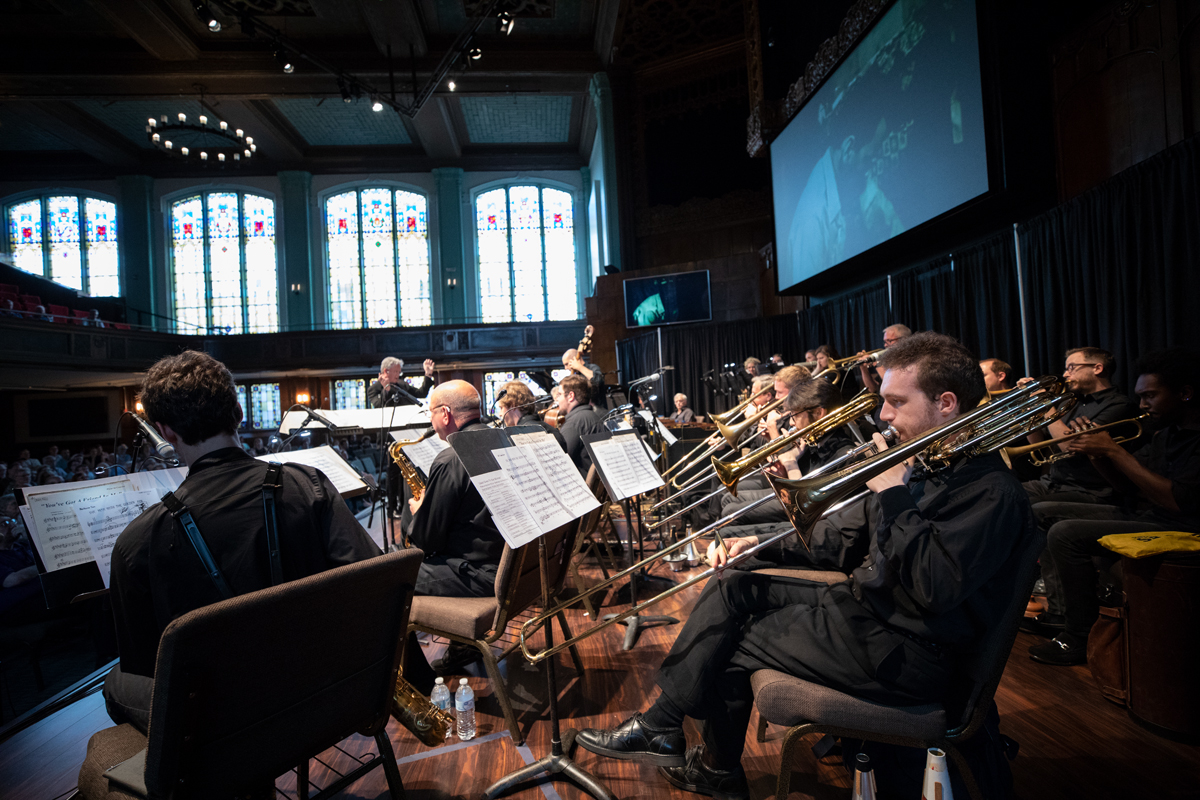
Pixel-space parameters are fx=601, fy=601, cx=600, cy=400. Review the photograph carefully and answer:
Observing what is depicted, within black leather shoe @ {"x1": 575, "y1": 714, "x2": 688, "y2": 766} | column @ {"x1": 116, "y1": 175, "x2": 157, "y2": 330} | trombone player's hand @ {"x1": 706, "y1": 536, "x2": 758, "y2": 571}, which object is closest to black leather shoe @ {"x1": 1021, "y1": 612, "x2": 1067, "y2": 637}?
trombone player's hand @ {"x1": 706, "y1": 536, "x2": 758, "y2": 571}

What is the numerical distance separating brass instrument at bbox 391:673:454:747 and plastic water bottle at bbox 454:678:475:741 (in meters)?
0.39

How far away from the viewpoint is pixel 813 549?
2.45 metres

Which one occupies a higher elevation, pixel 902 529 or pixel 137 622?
pixel 902 529

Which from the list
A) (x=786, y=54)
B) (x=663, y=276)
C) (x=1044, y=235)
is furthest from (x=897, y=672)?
(x=663, y=276)

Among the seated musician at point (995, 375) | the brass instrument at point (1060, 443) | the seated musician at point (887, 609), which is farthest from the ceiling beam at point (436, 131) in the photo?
the seated musician at point (887, 609)

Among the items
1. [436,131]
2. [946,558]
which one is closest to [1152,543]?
[946,558]

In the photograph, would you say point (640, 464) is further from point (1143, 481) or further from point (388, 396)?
point (388, 396)

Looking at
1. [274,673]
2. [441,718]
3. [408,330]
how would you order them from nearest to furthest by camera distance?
[274,673], [441,718], [408,330]

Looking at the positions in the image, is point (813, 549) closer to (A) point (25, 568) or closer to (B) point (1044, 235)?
(A) point (25, 568)

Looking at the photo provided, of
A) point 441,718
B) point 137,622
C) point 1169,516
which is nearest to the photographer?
point 137,622

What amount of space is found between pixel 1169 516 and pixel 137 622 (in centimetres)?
391

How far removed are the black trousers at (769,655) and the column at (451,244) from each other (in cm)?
1622

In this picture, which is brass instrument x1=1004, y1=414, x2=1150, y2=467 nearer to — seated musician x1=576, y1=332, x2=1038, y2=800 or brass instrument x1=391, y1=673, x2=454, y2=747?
seated musician x1=576, y1=332, x2=1038, y2=800

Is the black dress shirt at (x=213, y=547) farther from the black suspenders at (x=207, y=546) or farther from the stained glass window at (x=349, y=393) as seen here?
the stained glass window at (x=349, y=393)
